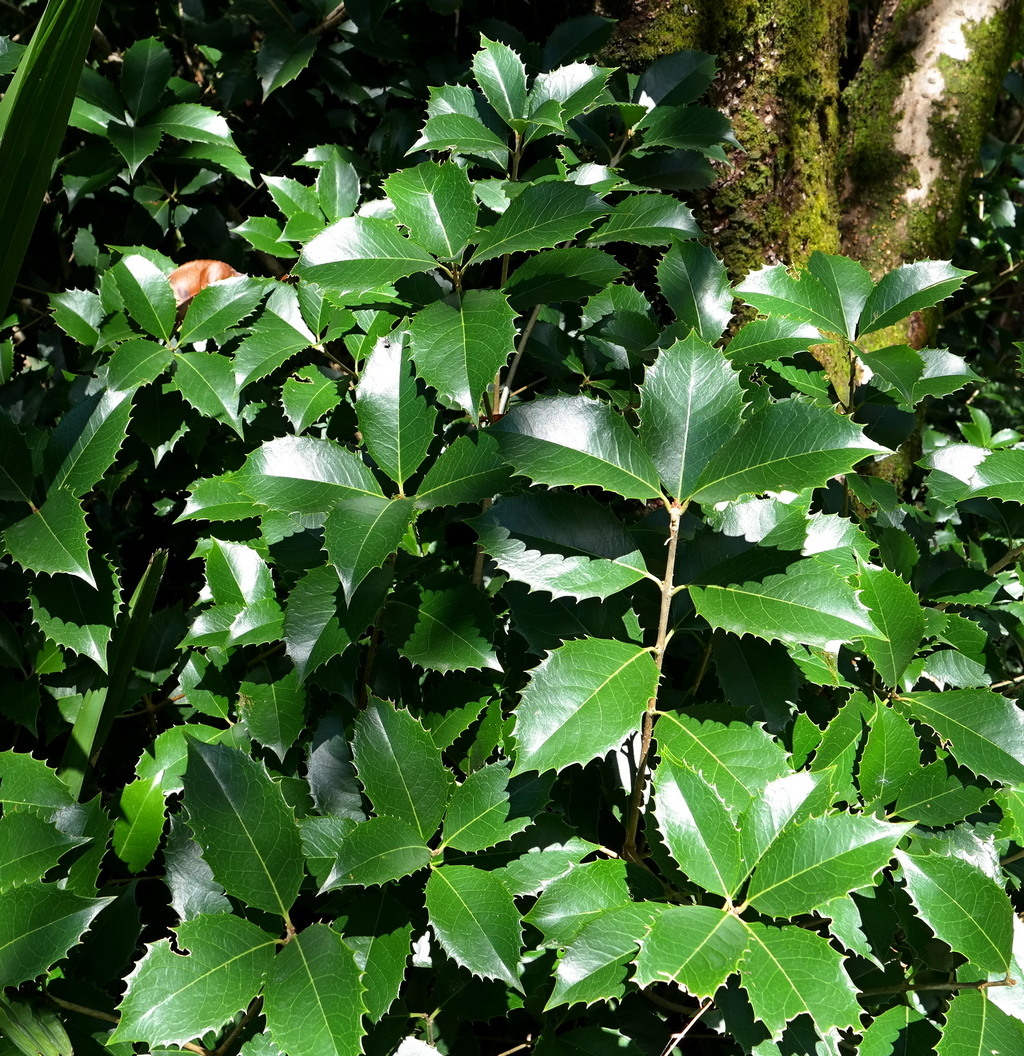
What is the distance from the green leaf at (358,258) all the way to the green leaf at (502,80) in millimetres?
319

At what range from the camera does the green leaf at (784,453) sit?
846 millimetres

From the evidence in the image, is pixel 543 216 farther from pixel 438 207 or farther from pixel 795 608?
pixel 795 608

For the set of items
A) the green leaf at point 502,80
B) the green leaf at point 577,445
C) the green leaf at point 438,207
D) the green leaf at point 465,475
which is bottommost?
the green leaf at point 465,475

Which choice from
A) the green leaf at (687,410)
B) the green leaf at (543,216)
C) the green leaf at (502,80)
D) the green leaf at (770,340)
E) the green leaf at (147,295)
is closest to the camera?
the green leaf at (687,410)

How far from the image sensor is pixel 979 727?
3.26ft

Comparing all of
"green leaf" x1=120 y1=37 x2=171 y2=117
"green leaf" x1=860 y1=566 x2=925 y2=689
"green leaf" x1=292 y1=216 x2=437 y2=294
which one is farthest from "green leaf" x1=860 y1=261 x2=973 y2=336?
Result: "green leaf" x1=120 y1=37 x2=171 y2=117

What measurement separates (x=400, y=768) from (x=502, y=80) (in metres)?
0.93

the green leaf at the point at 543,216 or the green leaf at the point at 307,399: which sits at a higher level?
the green leaf at the point at 543,216

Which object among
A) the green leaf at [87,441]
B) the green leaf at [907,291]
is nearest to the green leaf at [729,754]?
the green leaf at [907,291]

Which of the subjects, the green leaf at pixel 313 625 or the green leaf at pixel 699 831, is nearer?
the green leaf at pixel 699 831

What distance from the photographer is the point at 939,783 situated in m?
0.95

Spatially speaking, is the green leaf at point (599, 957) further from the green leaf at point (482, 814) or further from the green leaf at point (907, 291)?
the green leaf at point (907, 291)

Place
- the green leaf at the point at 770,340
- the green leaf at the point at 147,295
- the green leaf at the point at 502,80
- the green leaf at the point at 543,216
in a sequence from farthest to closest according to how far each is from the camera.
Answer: the green leaf at the point at 147,295 < the green leaf at the point at 502,80 < the green leaf at the point at 770,340 < the green leaf at the point at 543,216

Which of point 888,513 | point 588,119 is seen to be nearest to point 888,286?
point 888,513
